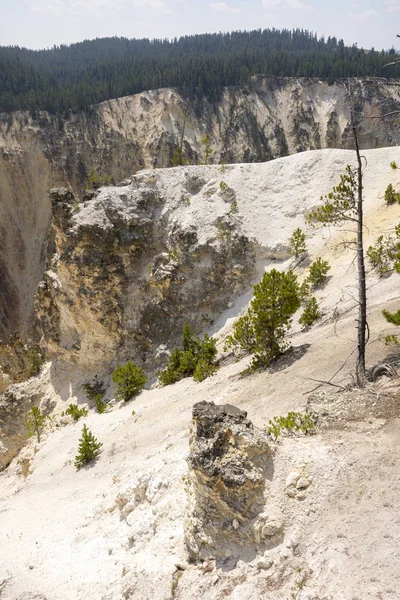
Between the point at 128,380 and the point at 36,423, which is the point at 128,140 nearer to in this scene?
the point at 36,423

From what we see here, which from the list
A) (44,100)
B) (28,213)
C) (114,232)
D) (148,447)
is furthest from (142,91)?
(148,447)

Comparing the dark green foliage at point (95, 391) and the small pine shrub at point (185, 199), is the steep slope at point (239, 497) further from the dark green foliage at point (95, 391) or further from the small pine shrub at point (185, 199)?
the small pine shrub at point (185, 199)

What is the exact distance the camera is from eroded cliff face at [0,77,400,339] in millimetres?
54875

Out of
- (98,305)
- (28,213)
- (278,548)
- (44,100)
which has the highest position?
(44,100)

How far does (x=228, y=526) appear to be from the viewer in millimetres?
8461

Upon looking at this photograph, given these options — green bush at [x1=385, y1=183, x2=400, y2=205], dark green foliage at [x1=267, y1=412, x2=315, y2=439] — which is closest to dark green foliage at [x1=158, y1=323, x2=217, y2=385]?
dark green foliage at [x1=267, y1=412, x2=315, y2=439]

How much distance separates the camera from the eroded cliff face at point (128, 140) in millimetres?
54875

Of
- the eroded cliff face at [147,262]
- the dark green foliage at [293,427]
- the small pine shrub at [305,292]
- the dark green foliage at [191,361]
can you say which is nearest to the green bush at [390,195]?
the small pine shrub at [305,292]

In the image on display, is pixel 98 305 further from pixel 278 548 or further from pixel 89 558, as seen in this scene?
pixel 278 548

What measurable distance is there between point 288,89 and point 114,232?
6935 centimetres

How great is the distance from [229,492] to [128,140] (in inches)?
2688

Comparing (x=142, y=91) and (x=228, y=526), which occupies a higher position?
(x=142, y=91)

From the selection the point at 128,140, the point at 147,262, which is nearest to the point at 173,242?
the point at 147,262

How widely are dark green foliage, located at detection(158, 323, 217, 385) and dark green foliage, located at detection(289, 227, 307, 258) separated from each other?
8.41 m
